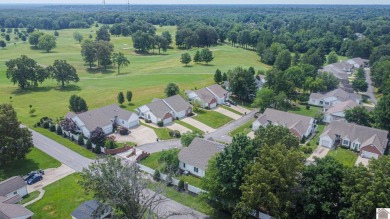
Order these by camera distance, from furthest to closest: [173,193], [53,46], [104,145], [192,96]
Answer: [53,46] < [192,96] < [104,145] < [173,193]

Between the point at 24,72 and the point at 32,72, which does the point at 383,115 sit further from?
the point at 24,72

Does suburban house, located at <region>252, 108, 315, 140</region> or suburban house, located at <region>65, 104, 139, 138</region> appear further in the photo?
suburban house, located at <region>252, 108, 315, 140</region>

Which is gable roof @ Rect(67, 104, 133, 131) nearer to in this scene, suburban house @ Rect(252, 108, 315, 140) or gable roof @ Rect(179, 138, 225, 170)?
gable roof @ Rect(179, 138, 225, 170)

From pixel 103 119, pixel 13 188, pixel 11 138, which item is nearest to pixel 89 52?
pixel 103 119

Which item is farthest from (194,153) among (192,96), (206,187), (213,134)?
(192,96)

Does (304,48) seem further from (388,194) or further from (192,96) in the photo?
(388,194)

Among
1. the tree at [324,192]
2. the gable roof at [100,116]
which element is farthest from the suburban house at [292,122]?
the tree at [324,192]

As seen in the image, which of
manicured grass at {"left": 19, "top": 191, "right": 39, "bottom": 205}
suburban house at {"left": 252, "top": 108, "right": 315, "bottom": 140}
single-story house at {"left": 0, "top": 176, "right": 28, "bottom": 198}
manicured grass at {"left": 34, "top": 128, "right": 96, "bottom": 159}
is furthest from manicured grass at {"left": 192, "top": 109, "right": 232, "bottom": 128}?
single-story house at {"left": 0, "top": 176, "right": 28, "bottom": 198}
